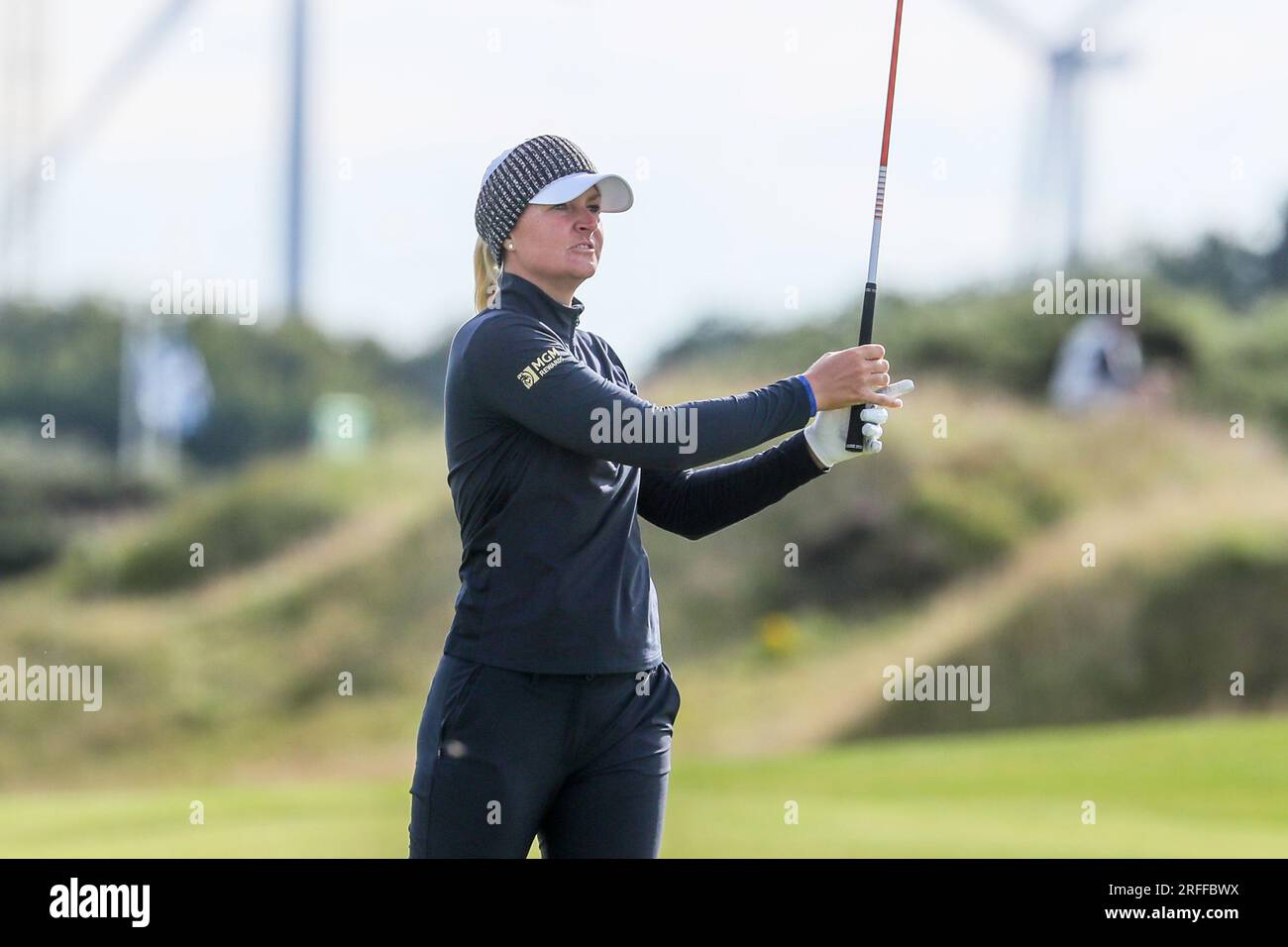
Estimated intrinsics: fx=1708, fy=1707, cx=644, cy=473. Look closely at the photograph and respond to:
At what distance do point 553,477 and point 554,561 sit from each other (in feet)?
0.48

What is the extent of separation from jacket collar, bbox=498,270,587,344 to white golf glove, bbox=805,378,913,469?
499mm

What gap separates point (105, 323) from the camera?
27031mm

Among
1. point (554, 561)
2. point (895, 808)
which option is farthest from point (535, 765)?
point (895, 808)

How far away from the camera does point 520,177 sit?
3154 millimetres

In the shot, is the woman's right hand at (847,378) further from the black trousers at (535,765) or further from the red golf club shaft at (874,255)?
the black trousers at (535,765)

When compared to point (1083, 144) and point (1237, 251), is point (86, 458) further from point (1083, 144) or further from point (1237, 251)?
point (1237, 251)

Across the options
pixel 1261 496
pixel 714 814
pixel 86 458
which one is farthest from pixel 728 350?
pixel 714 814

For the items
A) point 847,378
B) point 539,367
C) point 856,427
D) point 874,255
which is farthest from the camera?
point 874,255

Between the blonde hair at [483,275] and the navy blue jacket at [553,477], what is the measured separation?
271mm

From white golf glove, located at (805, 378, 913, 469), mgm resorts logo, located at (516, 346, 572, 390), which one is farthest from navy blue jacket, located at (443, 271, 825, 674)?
white golf glove, located at (805, 378, 913, 469)

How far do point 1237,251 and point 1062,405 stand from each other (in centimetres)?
626

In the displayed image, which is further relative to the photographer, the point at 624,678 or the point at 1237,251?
the point at 1237,251

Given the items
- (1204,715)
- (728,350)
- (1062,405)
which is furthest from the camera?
(728,350)

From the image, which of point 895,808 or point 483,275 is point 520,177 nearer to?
point 483,275
